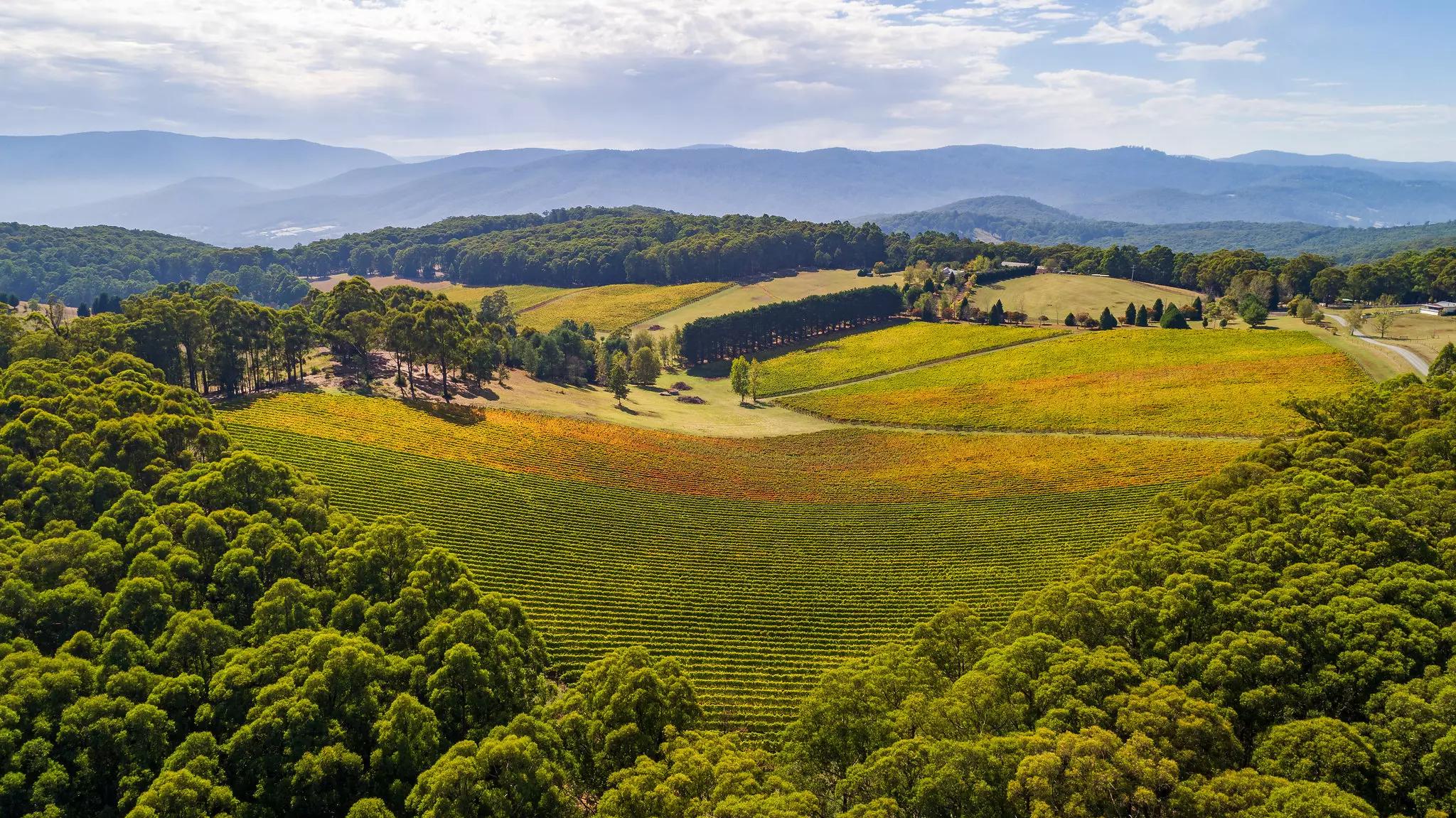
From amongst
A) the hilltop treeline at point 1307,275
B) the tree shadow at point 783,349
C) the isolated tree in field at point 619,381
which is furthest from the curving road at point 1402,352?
the isolated tree in field at point 619,381

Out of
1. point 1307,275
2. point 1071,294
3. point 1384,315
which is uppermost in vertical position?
point 1307,275

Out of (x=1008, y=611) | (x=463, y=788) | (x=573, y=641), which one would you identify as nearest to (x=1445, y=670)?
(x=1008, y=611)

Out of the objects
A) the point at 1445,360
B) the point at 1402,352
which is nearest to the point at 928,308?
the point at 1402,352

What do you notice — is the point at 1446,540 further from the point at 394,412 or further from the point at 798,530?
the point at 394,412

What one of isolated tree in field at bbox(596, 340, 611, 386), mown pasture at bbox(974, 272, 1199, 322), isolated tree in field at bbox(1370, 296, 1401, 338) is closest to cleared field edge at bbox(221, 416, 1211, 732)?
isolated tree in field at bbox(596, 340, 611, 386)

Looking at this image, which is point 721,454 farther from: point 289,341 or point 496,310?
point 496,310

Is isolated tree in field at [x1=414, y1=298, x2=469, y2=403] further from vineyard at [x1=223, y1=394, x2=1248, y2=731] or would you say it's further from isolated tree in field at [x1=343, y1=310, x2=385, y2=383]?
→ vineyard at [x1=223, y1=394, x2=1248, y2=731]

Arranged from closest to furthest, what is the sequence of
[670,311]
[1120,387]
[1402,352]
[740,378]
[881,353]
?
1. [1402,352]
2. [1120,387]
3. [740,378]
4. [881,353]
5. [670,311]
